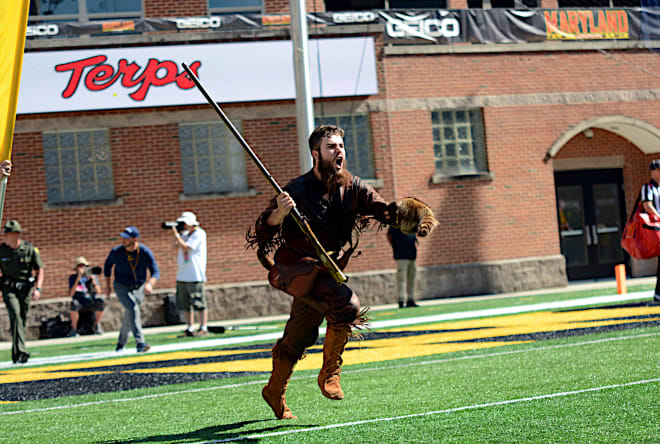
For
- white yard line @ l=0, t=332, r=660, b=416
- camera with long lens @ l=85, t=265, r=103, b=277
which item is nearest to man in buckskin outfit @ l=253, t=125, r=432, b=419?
white yard line @ l=0, t=332, r=660, b=416

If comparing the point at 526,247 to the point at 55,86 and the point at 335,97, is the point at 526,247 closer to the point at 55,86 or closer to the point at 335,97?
the point at 335,97

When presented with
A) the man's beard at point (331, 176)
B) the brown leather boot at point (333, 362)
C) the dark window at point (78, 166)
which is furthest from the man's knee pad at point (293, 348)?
the dark window at point (78, 166)

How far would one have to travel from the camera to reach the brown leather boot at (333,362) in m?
5.45

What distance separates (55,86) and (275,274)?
1415 centimetres

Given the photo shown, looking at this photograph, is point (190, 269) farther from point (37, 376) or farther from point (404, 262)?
point (404, 262)

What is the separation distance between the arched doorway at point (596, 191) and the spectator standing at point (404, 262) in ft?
20.4

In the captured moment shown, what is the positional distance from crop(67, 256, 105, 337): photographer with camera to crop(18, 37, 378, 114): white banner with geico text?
3395 millimetres

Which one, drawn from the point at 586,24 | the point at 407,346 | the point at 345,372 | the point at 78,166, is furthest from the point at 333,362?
the point at 586,24

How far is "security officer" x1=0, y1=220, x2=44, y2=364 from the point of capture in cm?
1246

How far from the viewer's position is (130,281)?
12852 mm

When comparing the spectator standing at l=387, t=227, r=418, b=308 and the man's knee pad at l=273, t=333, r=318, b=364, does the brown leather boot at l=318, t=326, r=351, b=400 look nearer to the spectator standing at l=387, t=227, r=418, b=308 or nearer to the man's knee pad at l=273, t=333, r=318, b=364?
the man's knee pad at l=273, t=333, r=318, b=364

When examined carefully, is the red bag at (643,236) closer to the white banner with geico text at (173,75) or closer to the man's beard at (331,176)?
the man's beard at (331,176)

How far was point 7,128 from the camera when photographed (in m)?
5.96

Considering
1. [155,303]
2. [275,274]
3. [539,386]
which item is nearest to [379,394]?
[539,386]
